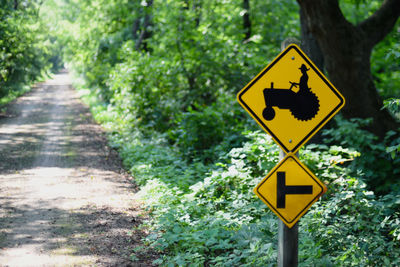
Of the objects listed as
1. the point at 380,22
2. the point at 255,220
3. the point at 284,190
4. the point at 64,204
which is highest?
the point at 380,22

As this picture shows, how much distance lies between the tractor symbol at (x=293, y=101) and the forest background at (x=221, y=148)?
1402 mm

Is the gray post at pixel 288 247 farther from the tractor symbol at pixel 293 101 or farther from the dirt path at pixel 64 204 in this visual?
the dirt path at pixel 64 204

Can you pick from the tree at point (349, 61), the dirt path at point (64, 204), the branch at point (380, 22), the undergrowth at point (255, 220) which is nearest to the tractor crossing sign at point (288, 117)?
the undergrowth at point (255, 220)

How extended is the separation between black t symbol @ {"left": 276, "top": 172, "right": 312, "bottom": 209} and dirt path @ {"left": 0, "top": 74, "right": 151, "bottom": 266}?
2.37 meters

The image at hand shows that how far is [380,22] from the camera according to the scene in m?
8.56

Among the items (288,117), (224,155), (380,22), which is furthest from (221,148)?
(288,117)

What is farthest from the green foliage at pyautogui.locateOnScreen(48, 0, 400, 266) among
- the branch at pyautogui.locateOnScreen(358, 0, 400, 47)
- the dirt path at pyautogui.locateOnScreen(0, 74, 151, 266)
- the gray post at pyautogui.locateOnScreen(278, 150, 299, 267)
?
the gray post at pyautogui.locateOnScreen(278, 150, 299, 267)

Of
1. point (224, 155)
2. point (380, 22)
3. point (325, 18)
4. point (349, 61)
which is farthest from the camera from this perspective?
point (224, 155)

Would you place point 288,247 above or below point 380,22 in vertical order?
below

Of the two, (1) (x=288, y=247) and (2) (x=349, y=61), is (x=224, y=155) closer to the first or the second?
(2) (x=349, y=61)

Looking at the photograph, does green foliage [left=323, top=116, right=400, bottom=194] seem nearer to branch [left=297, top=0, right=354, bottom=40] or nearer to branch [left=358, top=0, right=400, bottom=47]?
branch [left=297, top=0, right=354, bottom=40]

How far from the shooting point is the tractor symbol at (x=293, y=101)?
308 cm

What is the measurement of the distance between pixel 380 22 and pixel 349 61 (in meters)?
1.35

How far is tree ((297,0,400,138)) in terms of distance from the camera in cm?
791
